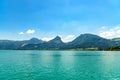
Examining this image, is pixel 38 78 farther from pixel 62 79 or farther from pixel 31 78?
pixel 62 79

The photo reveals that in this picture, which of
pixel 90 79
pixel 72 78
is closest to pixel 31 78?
pixel 72 78

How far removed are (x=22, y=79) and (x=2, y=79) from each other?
5926mm

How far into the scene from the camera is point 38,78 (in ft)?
176

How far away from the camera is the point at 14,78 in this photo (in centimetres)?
5334

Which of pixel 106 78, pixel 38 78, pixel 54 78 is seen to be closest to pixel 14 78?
pixel 38 78

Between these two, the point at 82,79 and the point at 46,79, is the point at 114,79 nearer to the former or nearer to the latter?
the point at 82,79

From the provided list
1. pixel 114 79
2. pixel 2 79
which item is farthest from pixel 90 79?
pixel 2 79

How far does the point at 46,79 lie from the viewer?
5200 centimetres

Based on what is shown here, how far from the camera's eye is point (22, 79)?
51.9 metres

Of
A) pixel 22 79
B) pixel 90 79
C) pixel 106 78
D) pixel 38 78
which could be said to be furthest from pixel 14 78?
pixel 106 78

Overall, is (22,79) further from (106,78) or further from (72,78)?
(106,78)

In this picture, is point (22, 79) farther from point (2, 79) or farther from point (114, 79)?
point (114, 79)

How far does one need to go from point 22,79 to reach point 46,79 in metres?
7.03

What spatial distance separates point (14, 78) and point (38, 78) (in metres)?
7.21
